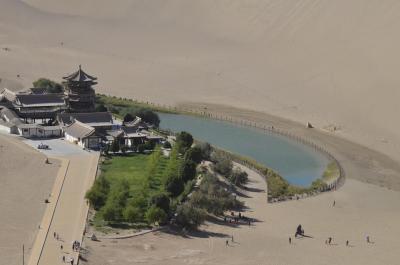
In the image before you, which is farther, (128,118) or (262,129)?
(262,129)

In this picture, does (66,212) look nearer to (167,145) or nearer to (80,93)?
(167,145)

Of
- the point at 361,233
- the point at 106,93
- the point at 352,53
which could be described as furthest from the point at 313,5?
the point at 361,233

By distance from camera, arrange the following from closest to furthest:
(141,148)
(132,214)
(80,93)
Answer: (132,214) < (141,148) < (80,93)

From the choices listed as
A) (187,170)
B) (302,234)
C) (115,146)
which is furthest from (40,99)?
(302,234)

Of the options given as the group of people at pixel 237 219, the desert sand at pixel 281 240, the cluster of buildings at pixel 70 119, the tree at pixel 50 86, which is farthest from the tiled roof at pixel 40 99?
the group of people at pixel 237 219

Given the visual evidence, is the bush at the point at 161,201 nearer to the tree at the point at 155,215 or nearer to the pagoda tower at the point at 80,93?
the tree at the point at 155,215

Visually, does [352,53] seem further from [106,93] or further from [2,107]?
[2,107]
